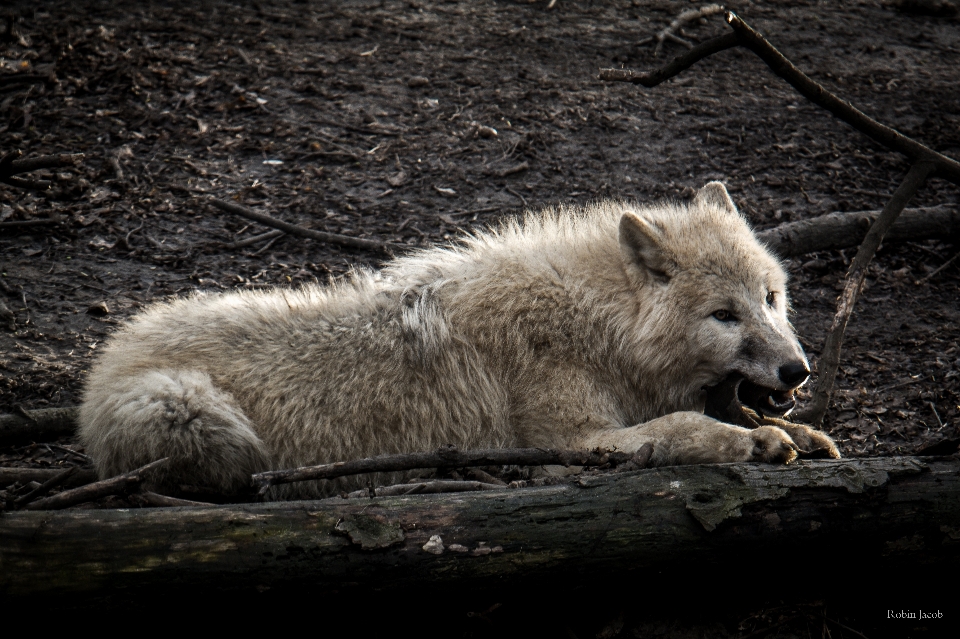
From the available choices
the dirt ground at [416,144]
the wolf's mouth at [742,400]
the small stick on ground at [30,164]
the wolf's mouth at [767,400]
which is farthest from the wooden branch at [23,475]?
the wolf's mouth at [767,400]

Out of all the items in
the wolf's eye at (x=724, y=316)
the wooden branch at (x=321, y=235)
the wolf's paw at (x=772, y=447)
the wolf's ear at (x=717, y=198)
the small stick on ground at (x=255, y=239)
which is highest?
the wolf's ear at (x=717, y=198)

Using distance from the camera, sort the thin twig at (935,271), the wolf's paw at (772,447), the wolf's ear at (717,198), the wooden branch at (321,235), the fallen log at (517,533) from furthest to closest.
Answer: the thin twig at (935,271)
the wooden branch at (321,235)
the wolf's ear at (717,198)
the wolf's paw at (772,447)
the fallen log at (517,533)

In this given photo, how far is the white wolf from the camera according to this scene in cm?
408

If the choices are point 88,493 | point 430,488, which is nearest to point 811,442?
point 430,488

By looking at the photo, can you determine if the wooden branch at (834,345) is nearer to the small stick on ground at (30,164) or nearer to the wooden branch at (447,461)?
the wooden branch at (447,461)

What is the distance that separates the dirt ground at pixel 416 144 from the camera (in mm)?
6422

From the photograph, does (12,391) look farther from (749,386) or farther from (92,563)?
(749,386)

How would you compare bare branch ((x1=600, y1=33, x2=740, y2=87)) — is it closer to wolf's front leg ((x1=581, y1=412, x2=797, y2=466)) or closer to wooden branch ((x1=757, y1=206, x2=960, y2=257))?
wooden branch ((x1=757, y1=206, x2=960, y2=257))

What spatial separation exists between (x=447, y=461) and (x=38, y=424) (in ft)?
9.52

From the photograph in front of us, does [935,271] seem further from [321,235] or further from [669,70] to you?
Answer: [321,235]

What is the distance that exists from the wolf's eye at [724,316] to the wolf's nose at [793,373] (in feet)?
1.32

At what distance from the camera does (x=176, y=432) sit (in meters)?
3.94

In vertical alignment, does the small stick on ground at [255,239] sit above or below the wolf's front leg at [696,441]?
below

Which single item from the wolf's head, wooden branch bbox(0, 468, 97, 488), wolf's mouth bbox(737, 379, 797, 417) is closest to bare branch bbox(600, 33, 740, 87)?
the wolf's head
